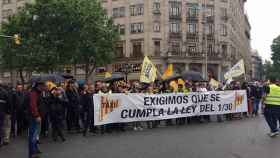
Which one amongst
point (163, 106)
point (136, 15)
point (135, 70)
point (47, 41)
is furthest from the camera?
point (136, 15)

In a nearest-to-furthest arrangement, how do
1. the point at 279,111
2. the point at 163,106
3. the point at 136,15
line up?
the point at 279,111
the point at 163,106
the point at 136,15

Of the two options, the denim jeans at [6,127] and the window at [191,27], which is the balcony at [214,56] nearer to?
the window at [191,27]

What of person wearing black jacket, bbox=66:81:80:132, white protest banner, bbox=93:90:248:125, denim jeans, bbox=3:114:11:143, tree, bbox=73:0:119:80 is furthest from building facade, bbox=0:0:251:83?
denim jeans, bbox=3:114:11:143

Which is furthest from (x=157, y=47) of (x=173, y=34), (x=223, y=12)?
(x=223, y=12)

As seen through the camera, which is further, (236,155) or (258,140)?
(258,140)

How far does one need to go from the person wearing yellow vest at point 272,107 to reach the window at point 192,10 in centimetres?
5224

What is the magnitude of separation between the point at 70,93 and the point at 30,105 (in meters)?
4.63

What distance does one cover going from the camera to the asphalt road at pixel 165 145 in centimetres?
929

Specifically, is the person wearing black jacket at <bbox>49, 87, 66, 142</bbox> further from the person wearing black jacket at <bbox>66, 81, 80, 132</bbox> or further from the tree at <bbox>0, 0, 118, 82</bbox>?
the tree at <bbox>0, 0, 118, 82</bbox>

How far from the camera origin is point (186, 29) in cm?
6338

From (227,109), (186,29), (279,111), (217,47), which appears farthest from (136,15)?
(279,111)

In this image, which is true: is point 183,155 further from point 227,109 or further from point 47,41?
point 47,41


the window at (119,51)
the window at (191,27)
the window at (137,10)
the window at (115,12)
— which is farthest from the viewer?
the window at (115,12)

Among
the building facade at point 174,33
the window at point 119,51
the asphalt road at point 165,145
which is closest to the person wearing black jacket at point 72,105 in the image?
the asphalt road at point 165,145
